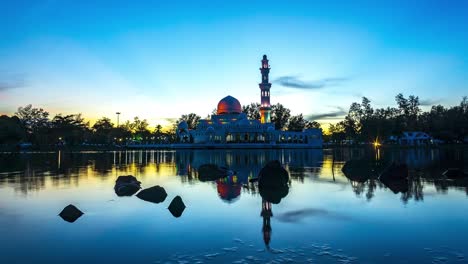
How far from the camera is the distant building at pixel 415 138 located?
10625 cm

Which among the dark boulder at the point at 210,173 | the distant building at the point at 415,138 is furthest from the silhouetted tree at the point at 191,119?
the dark boulder at the point at 210,173

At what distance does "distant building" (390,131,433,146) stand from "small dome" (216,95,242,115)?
50832mm

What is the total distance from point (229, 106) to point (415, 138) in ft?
184

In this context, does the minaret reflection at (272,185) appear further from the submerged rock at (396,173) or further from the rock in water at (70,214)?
the submerged rock at (396,173)

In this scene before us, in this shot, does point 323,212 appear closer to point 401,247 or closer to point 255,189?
point 401,247

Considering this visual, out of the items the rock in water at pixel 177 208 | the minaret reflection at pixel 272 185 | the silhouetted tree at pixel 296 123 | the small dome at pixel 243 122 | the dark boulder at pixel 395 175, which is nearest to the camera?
the rock in water at pixel 177 208

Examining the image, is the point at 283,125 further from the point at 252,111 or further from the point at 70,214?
the point at 70,214

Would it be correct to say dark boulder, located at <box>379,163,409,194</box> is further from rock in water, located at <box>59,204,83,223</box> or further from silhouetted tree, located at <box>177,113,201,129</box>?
silhouetted tree, located at <box>177,113,201,129</box>

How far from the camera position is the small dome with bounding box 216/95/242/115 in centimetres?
11006

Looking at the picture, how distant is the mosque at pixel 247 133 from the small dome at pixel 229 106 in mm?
643

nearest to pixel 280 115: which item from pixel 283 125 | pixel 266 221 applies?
pixel 283 125

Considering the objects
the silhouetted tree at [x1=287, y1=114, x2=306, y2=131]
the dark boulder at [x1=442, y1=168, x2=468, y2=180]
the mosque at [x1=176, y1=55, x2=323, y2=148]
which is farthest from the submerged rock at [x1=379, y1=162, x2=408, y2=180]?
the silhouetted tree at [x1=287, y1=114, x2=306, y2=131]

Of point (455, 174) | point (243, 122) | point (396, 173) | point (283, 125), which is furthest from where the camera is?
point (283, 125)

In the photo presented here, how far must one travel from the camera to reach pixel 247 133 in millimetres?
102250
